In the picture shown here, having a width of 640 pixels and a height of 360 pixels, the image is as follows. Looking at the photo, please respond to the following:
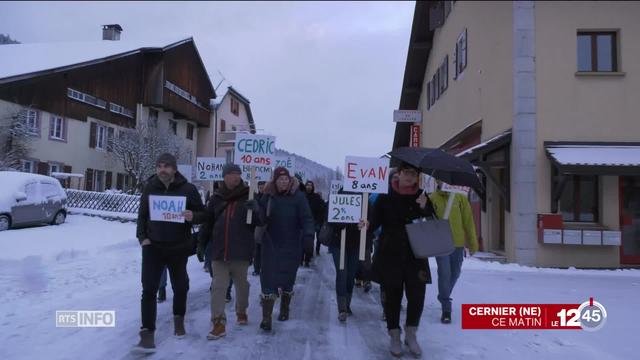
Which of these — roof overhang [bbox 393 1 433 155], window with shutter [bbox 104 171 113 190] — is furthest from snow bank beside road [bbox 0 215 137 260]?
roof overhang [bbox 393 1 433 155]

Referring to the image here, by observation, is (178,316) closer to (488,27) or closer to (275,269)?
(275,269)

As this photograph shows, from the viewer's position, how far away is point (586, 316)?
6.99 meters

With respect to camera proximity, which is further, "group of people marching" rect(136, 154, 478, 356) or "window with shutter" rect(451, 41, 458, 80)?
"window with shutter" rect(451, 41, 458, 80)

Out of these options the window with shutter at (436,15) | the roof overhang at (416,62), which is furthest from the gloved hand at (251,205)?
the roof overhang at (416,62)

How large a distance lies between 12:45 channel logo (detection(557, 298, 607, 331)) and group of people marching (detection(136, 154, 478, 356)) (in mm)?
1628

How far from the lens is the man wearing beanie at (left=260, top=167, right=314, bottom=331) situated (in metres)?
6.03

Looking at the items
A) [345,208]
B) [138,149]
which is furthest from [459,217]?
[138,149]

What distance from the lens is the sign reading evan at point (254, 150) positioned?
22.8 feet

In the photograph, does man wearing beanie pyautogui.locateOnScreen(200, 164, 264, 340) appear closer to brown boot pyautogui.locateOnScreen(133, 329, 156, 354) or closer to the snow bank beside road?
brown boot pyautogui.locateOnScreen(133, 329, 156, 354)

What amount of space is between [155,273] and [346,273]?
2669 mm

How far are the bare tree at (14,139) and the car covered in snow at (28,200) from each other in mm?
5384

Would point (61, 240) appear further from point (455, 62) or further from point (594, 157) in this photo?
point (455, 62)

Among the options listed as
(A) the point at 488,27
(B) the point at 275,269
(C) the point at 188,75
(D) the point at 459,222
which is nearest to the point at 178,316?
(B) the point at 275,269

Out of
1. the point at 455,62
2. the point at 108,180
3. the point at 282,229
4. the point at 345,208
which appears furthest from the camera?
the point at 108,180
